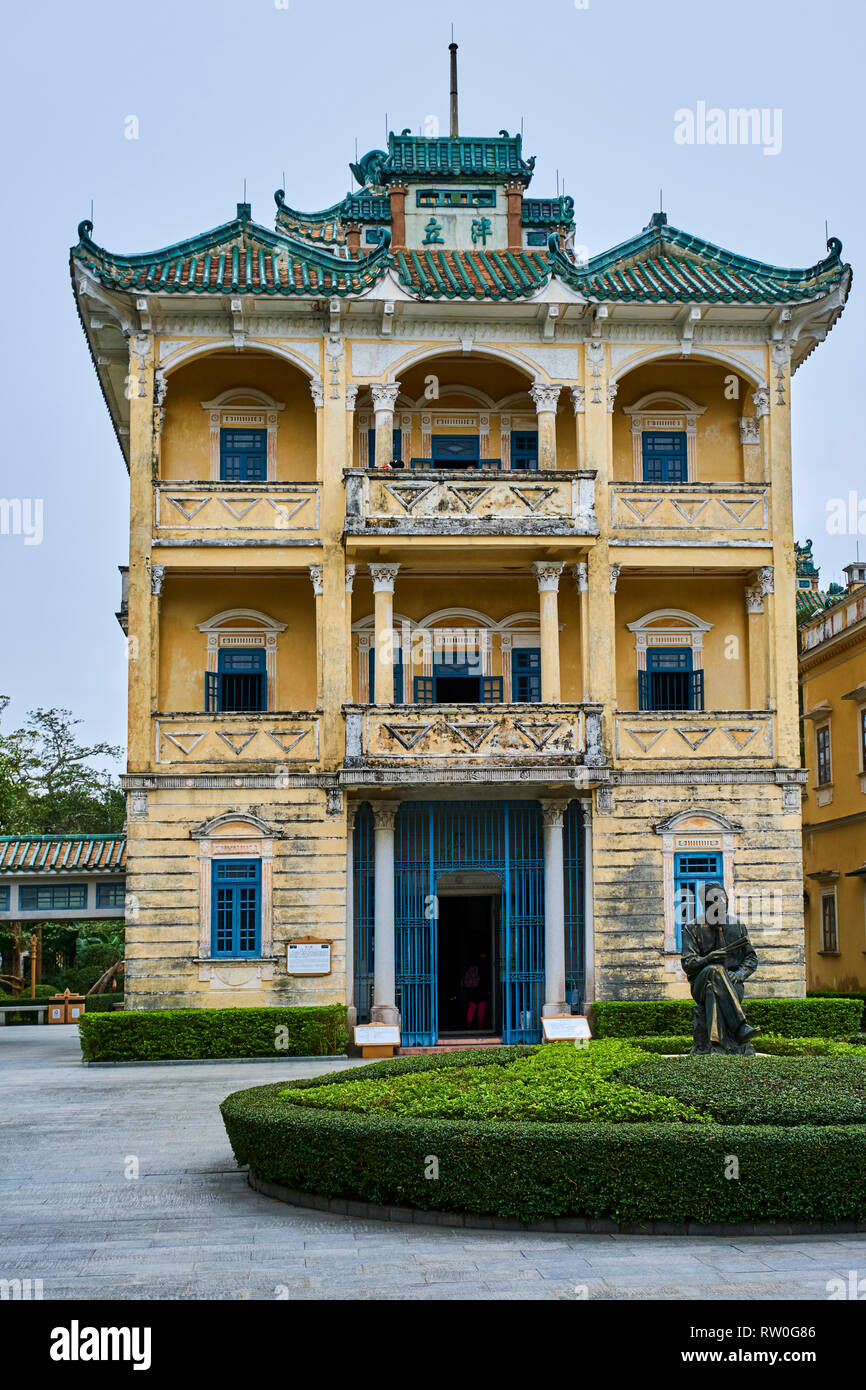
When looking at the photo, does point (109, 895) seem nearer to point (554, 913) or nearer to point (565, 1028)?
point (554, 913)

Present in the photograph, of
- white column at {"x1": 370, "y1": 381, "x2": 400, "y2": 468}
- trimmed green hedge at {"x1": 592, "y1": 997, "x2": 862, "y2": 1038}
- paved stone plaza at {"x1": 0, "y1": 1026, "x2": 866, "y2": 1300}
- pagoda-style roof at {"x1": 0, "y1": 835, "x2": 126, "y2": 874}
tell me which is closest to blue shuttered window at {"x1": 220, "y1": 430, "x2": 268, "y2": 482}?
white column at {"x1": 370, "y1": 381, "x2": 400, "y2": 468}

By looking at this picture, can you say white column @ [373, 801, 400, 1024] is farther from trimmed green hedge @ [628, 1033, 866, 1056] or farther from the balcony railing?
trimmed green hedge @ [628, 1033, 866, 1056]

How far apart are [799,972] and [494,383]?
1235 cm

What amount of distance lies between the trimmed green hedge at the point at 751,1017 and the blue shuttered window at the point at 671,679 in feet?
19.5

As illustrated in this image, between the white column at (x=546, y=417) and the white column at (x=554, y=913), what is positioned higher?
the white column at (x=546, y=417)

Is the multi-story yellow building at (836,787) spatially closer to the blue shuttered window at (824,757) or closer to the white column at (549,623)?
the blue shuttered window at (824,757)

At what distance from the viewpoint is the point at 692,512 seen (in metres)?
26.6

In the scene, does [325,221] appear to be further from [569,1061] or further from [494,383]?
[569,1061]

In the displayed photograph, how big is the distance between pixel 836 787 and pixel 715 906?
19937mm

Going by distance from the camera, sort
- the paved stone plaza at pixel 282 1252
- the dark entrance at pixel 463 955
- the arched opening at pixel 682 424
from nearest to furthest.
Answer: the paved stone plaza at pixel 282 1252, the dark entrance at pixel 463 955, the arched opening at pixel 682 424

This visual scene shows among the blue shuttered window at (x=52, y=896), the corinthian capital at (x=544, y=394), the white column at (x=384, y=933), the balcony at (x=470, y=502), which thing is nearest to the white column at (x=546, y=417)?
the corinthian capital at (x=544, y=394)

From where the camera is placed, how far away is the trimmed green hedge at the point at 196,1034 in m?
23.3

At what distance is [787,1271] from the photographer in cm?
901

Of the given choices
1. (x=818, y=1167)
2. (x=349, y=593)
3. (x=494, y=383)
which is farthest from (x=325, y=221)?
(x=818, y=1167)
